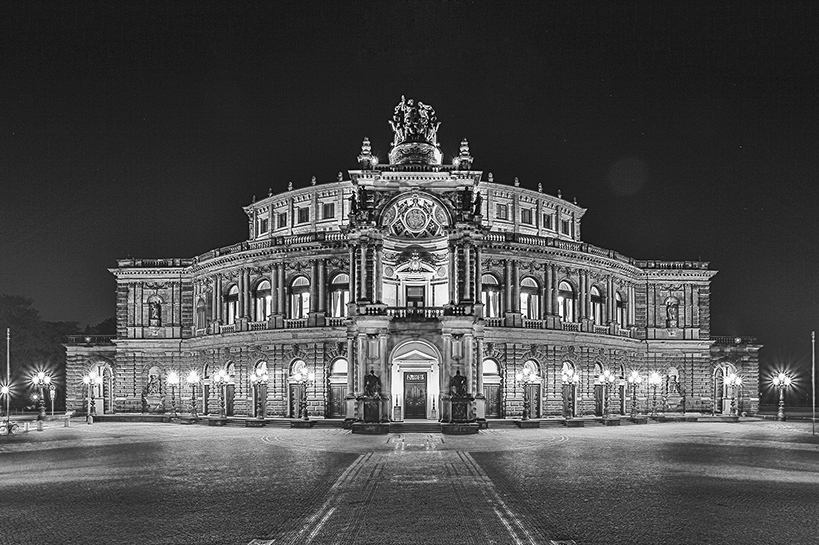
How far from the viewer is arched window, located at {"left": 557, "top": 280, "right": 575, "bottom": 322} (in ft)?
246

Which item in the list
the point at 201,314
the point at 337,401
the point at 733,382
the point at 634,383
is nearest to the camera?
the point at 337,401

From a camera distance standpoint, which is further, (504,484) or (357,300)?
(357,300)

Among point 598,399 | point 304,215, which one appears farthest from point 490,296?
point 304,215

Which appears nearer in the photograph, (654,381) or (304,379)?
(304,379)

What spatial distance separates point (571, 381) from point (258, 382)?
2685cm

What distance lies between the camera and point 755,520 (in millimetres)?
21656

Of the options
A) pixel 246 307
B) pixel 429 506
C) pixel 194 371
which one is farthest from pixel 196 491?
pixel 194 371

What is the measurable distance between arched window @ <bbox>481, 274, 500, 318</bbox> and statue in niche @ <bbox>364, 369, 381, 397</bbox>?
16310mm

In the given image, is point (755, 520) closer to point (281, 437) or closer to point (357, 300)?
point (281, 437)

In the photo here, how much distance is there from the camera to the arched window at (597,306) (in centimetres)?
7797

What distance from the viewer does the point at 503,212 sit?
79.3m

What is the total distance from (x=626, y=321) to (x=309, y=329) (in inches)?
1231

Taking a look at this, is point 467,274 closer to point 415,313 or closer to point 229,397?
point 415,313

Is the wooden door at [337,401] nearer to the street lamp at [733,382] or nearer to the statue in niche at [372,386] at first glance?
the statue in niche at [372,386]
